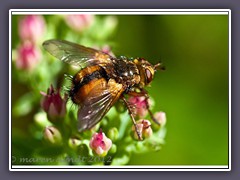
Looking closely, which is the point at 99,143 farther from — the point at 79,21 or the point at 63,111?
the point at 79,21

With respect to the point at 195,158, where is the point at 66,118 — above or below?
above

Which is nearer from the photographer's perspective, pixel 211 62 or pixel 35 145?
pixel 35 145

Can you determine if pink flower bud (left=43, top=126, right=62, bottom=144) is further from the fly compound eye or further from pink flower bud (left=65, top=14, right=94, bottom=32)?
pink flower bud (left=65, top=14, right=94, bottom=32)

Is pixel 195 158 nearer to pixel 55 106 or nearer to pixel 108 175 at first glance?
pixel 108 175

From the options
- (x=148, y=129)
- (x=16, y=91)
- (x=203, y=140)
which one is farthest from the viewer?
(x=203, y=140)

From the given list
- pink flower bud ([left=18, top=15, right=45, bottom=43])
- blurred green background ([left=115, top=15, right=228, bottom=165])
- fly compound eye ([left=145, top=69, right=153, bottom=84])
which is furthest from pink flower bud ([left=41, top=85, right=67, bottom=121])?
blurred green background ([left=115, top=15, right=228, bottom=165])

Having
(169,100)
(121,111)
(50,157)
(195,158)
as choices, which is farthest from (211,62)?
(50,157)
